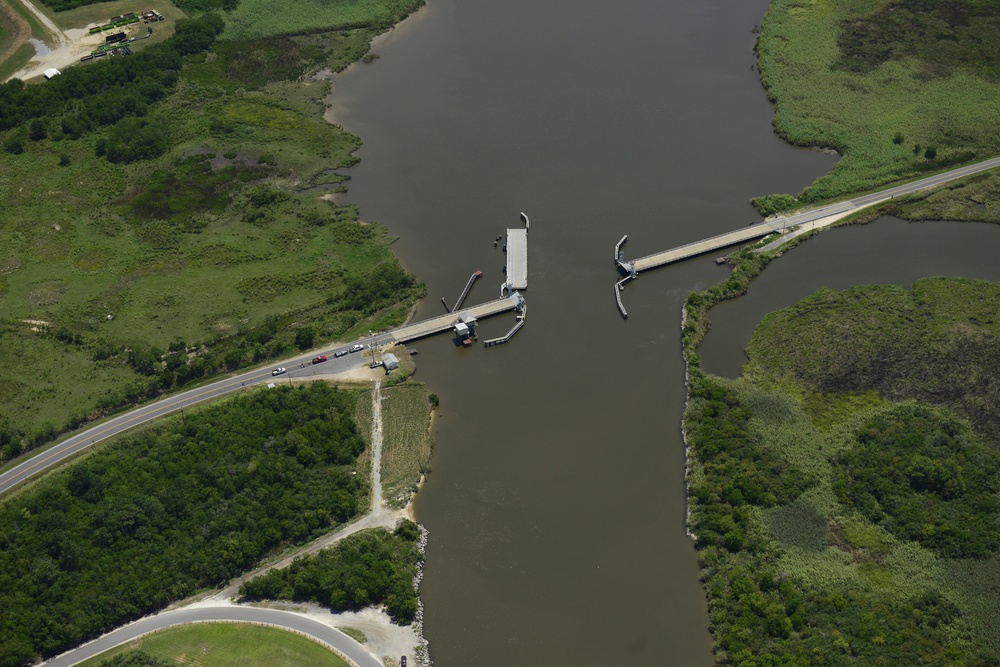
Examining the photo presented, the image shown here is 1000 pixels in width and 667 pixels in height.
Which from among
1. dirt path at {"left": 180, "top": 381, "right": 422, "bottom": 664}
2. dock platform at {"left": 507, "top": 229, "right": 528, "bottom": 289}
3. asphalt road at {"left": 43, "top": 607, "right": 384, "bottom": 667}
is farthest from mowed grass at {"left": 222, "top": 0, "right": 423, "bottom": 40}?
asphalt road at {"left": 43, "top": 607, "right": 384, "bottom": 667}

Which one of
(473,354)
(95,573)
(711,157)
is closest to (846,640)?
(473,354)

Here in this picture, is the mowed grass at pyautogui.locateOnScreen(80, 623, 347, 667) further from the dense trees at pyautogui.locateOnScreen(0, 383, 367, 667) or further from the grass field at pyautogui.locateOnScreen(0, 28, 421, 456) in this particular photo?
the grass field at pyautogui.locateOnScreen(0, 28, 421, 456)

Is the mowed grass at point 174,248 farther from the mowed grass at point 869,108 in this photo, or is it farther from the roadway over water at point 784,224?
the mowed grass at point 869,108

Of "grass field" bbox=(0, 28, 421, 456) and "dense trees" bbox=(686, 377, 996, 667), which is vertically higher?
"grass field" bbox=(0, 28, 421, 456)

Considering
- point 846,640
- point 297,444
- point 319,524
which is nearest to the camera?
point 846,640

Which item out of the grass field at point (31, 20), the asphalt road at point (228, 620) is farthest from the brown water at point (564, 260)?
the grass field at point (31, 20)

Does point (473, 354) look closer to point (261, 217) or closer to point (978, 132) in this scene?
point (261, 217)

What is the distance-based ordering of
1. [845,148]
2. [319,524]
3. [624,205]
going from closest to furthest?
[319,524], [624,205], [845,148]
